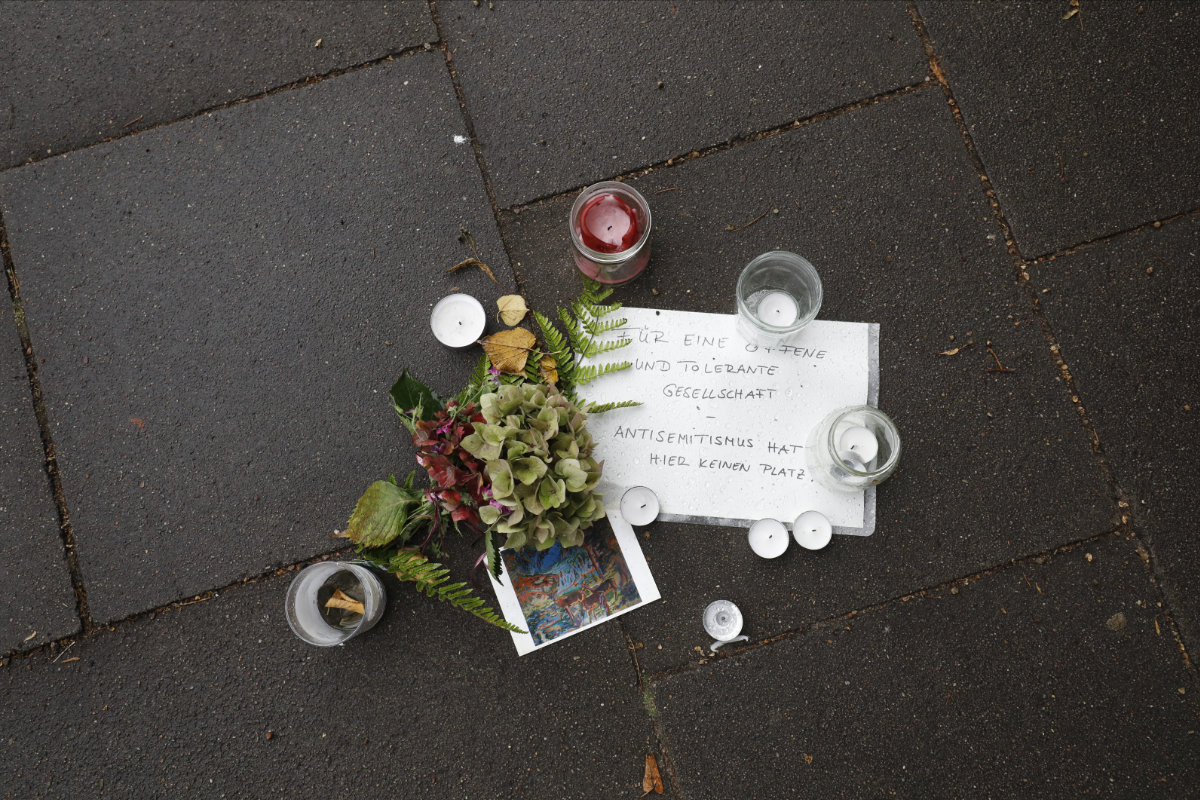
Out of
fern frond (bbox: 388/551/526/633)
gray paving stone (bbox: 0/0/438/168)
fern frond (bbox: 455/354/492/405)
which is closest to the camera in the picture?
fern frond (bbox: 388/551/526/633)

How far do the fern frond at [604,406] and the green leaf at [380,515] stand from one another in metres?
0.46

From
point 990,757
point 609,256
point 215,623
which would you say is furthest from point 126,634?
point 990,757

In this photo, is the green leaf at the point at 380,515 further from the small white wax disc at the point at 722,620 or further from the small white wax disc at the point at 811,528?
the small white wax disc at the point at 811,528

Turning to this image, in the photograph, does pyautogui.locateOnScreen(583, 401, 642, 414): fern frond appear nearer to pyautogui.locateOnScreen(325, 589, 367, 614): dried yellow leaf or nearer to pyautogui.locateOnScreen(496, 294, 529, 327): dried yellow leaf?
pyautogui.locateOnScreen(496, 294, 529, 327): dried yellow leaf

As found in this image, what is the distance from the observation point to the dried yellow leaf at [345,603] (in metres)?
1.58

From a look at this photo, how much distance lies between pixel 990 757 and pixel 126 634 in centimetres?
212

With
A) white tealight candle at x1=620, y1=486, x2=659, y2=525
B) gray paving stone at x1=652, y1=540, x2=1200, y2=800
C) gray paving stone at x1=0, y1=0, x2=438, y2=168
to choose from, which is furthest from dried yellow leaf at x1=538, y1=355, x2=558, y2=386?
gray paving stone at x1=0, y1=0, x2=438, y2=168

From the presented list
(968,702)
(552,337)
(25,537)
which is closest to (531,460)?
(552,337)

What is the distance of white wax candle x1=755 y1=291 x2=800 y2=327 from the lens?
1.68 m

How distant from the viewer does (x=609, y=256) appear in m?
1.60

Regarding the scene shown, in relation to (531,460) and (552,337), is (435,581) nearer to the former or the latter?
(531,460)

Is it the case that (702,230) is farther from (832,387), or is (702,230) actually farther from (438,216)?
(438,216)

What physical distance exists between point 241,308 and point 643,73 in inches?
48.3

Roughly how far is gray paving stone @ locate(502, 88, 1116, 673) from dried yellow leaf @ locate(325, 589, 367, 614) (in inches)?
25.7
